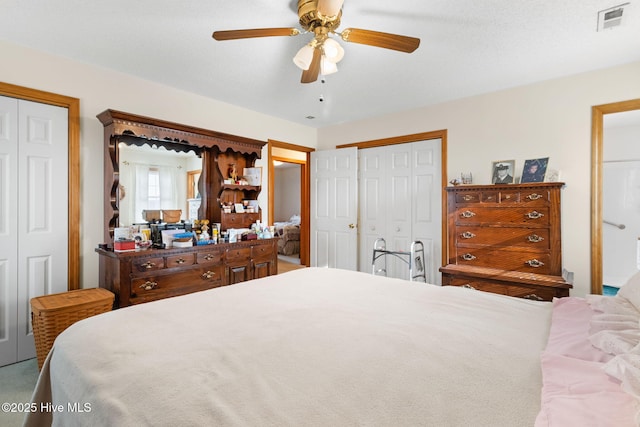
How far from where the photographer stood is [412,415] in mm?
728

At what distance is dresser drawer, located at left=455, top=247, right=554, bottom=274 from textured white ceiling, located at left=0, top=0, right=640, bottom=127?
1.68m

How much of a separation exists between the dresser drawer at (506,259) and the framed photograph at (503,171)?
84cm

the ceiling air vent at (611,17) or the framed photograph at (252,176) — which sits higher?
the ceiling air vent at (611,17)

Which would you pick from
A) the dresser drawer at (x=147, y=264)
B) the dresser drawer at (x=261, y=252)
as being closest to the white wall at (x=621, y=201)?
the dresser drawer at (x=261, y=252)

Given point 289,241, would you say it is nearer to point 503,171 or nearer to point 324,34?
point 503,171

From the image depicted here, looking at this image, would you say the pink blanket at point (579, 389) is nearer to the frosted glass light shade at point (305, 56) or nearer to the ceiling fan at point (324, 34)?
the ceiling fan at point (324, 34)

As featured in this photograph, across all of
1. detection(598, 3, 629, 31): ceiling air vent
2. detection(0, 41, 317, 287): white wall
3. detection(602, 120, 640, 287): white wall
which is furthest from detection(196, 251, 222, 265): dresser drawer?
detection(602, 120, 640, 287): white wall

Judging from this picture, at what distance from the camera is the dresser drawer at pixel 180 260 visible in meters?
2.76

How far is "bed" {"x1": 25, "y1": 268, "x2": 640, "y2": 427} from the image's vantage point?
0.73 metres

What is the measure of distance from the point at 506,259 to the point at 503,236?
213mm

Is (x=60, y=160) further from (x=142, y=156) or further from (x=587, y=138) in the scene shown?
(x=587, y=138)

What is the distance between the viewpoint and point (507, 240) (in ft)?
9.43

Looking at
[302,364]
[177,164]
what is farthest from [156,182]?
[302,364]

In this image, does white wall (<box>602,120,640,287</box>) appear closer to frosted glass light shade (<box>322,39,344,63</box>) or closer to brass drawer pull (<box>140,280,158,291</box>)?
frosted glass light shade (<box>322,39,344,63</box>)
